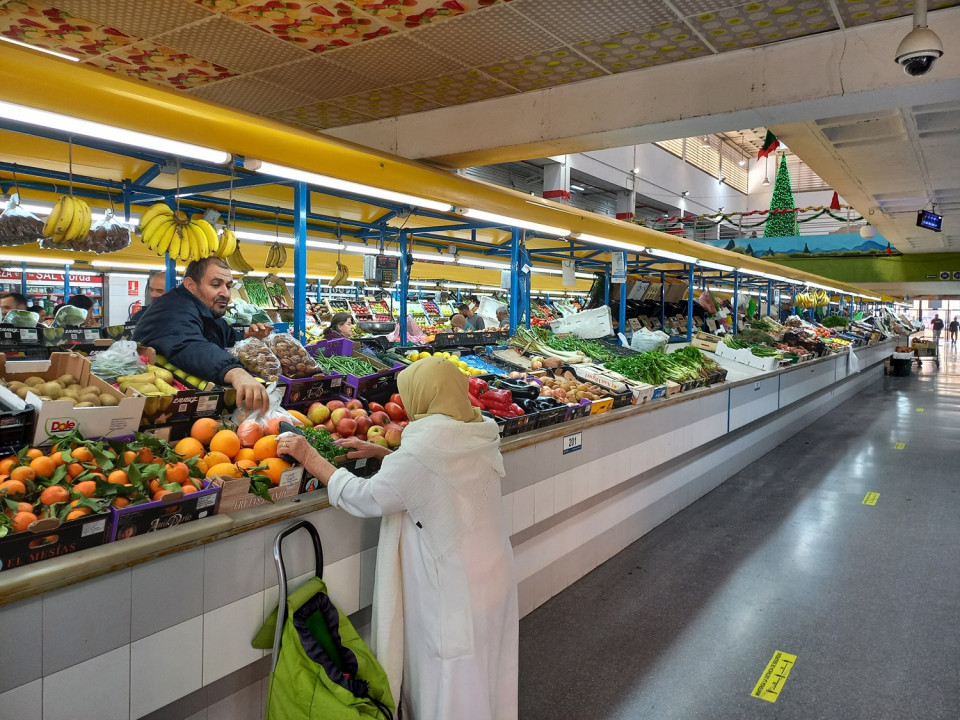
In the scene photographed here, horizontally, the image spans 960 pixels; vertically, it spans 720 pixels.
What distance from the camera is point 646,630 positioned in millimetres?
3699

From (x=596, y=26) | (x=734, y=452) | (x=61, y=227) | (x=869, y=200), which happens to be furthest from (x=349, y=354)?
(x=869, y=200)

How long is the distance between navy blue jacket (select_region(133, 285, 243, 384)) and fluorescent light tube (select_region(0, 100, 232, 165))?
3.36ft

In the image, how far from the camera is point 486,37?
3.38m

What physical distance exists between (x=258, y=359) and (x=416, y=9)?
189 cm

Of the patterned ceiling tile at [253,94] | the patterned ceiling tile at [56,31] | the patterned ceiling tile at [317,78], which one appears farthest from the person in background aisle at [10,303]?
the patterned ceiling tile at [317,78]

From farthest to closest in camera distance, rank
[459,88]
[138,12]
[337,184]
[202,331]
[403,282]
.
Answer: [403,282] < [459,88] < [202,331] < [337,184] < [138,12]

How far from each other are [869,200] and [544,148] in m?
5.95

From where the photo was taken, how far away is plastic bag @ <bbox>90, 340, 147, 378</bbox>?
118 inches

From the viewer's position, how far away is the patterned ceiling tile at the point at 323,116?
468 centimetres

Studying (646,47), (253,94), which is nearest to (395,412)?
(646,47)

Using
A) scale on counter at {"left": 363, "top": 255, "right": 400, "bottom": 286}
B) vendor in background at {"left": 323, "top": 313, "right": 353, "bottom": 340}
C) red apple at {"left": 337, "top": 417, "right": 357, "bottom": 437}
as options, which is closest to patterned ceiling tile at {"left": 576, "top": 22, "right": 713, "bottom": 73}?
red apple at {"left": 337, "top": 417, "right": 357, "bottom": 437}

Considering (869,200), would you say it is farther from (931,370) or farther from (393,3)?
(931,370)

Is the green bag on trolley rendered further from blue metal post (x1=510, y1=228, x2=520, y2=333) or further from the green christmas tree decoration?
the green christmas tree decoration

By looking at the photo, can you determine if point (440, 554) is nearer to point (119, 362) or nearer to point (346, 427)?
Answer: point (346, 427)
